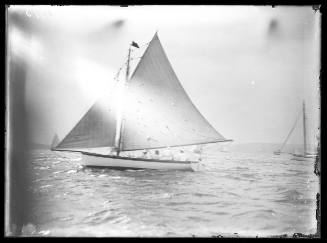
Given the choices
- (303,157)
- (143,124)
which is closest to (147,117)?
(143,124)

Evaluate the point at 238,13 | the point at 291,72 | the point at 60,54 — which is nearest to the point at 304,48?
the point at 291,72

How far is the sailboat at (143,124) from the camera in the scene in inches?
116

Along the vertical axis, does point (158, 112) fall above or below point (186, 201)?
above

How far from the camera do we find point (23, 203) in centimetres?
277

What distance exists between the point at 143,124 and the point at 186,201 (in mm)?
727

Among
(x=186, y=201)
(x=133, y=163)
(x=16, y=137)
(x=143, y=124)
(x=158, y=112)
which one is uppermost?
(x=158, y=112)

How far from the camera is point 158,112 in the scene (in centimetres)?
318

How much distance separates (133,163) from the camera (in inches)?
125

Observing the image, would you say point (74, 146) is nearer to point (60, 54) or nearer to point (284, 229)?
point (60, 54)

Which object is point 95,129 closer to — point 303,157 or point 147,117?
point 147,117

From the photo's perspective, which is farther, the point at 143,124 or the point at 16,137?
the point at 143,124

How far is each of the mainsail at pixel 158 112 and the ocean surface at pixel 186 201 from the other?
0.35 meters

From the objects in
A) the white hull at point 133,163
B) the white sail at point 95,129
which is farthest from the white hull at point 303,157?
the white sail at point 95,129

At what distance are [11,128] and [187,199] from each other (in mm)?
1375
